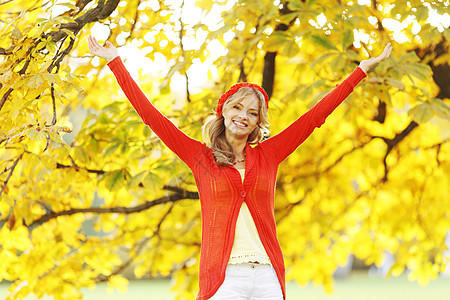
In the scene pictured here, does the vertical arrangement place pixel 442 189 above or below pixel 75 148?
below

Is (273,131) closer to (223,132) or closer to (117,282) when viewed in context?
(223,132)

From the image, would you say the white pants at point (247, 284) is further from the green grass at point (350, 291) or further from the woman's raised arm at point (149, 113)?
the green grass at point (350, 291)

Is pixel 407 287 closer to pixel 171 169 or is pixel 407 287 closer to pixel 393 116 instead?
pixel 393 116

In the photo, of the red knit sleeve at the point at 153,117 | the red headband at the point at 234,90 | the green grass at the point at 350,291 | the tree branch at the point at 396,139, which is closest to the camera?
the red knit sleeve at the point at 153,117

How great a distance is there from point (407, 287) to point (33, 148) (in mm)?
18711

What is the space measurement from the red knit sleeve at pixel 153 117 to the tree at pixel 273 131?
1313 millimetres

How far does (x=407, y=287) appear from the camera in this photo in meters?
20.9

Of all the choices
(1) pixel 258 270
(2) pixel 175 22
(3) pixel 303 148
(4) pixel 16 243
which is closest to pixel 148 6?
(2) pixel 175 22

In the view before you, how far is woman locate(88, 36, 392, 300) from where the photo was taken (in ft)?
6.81

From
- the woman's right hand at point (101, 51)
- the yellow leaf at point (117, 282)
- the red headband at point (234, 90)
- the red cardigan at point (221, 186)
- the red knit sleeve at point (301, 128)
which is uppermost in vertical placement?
the woman's right hand at point (101, 51)

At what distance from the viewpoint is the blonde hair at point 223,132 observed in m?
2.27

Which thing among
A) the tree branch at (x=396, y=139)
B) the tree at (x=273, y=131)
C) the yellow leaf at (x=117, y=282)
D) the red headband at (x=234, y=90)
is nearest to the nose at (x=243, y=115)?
the red headband at (x=234, y=90)

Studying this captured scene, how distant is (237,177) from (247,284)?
1.27ft

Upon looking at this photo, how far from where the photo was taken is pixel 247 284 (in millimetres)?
2045
